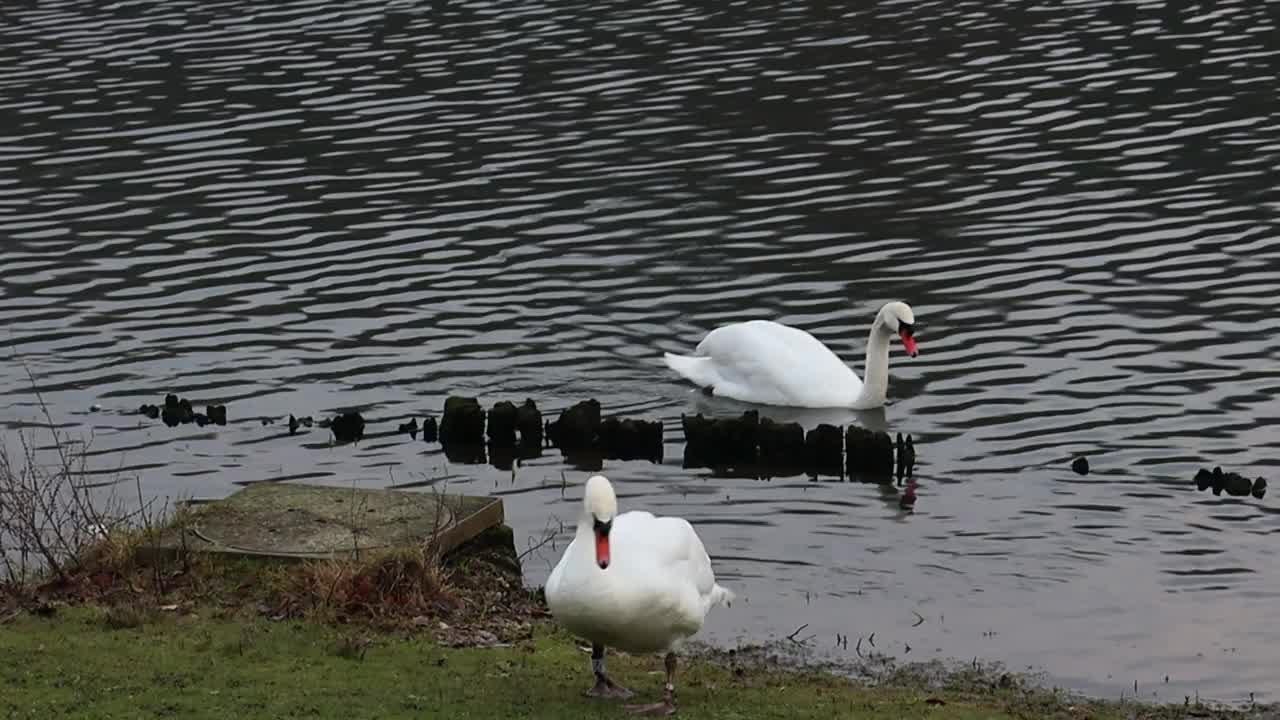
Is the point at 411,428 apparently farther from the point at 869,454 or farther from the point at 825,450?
the point at 869,454

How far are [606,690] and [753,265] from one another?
1422cm

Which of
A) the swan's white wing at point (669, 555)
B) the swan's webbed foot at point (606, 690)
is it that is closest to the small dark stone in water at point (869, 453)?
the swan's white wing at point (669, 555)

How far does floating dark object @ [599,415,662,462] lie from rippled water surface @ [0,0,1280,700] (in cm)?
30

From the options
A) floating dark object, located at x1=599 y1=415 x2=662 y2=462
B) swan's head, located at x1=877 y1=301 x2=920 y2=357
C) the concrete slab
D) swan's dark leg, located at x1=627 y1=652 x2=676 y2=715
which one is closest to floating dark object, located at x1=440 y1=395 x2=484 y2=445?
floating dark object, located at x1=599 y1=415 x2=662 y2=462

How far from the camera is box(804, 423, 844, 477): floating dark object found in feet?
63.2

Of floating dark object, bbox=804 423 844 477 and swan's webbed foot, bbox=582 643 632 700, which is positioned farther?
floating dark object, bbox=804 423 844 477

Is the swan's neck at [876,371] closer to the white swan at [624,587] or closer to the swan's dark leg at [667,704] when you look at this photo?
the white swan at [624,587]

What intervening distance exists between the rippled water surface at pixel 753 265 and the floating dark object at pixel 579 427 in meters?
0.56

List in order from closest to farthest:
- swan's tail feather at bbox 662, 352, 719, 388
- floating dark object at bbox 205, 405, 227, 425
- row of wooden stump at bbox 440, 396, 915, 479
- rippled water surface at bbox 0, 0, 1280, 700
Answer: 1. rippled water surface at bbox 0, 0, 1280, 700
2. row of wooden stump at bbox 440, 396, 915, 479
3. floating dark object at bbox 205, 405, 227, 425
4. swan's tail feather at bbox 662, 352, 719, 388

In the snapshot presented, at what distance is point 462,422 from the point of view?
1994 cm

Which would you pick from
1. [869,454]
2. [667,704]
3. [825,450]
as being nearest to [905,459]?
[869,454]

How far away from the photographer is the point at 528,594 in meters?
15.1

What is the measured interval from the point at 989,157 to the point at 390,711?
19877 mm

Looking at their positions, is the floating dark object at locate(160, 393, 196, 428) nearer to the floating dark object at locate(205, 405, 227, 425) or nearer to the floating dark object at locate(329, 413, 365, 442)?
the floating dark object at locate(205, 405, 227, 425)
